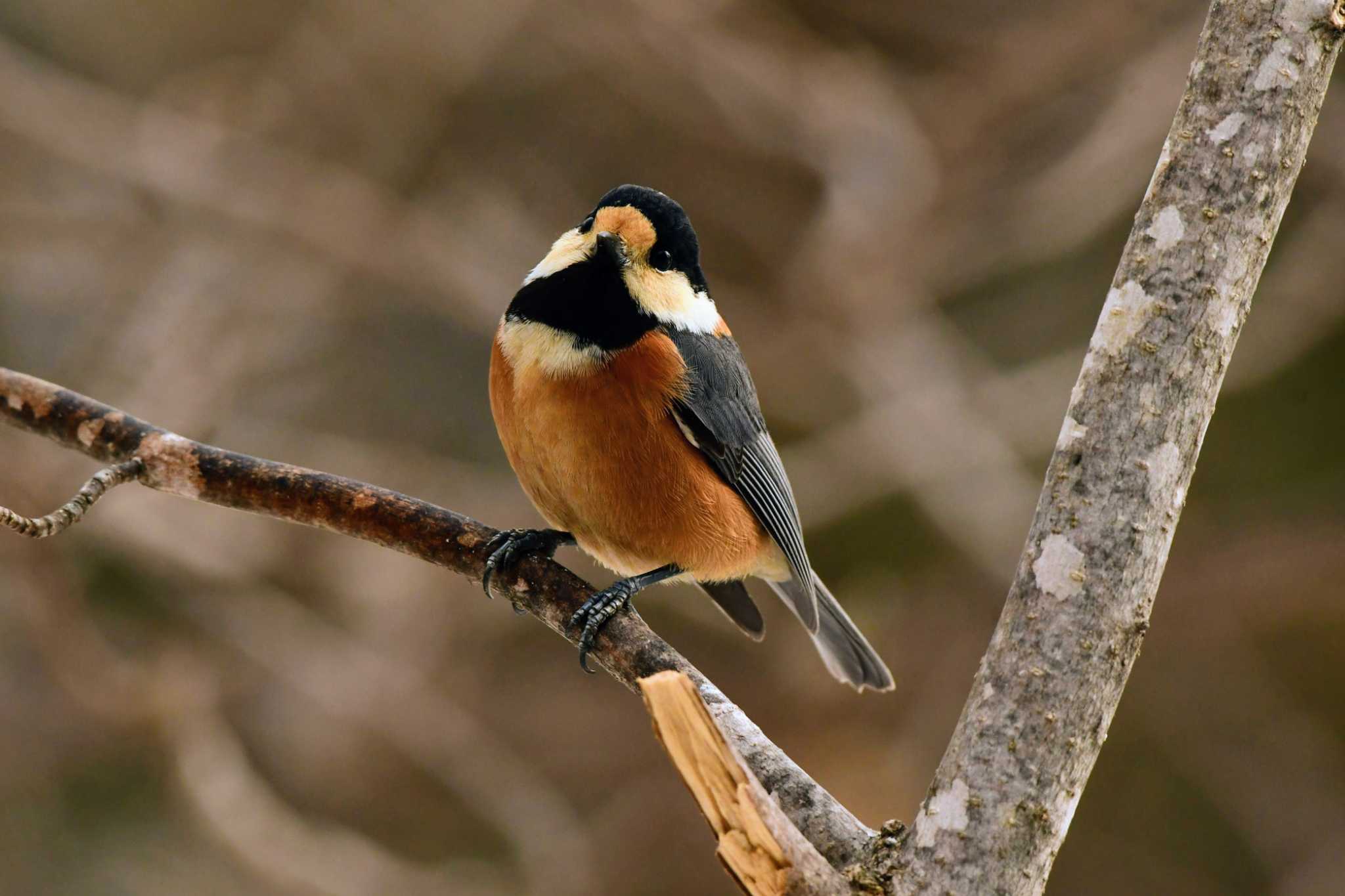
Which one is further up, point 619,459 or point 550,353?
point 550,353

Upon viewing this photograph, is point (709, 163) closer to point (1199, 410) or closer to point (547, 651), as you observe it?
point (547, 651)

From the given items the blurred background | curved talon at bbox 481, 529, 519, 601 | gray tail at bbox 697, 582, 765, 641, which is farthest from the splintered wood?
the blurred background

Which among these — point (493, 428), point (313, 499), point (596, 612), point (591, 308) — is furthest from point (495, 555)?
point (493, 428)

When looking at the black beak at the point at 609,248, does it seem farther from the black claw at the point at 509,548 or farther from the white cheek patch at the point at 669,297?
the black claw at the point at 509,548

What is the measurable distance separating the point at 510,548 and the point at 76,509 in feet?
2.75

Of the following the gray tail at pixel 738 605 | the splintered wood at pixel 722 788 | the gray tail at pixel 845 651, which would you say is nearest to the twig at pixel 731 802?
the splintered wood at pixel 722 788

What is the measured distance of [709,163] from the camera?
5773mm

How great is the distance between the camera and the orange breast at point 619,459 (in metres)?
2.49

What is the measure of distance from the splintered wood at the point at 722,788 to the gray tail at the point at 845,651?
1584mm

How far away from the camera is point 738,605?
315 centimetres

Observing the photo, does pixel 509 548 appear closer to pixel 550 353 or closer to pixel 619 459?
pixel 619 459

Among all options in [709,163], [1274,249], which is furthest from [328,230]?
[1274,249]

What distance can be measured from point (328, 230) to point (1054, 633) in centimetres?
443

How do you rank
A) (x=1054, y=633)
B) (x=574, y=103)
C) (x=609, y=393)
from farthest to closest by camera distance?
1. (x=574, y=103)
2. (x=609, y=393)
3. (x=1054, y=633)
